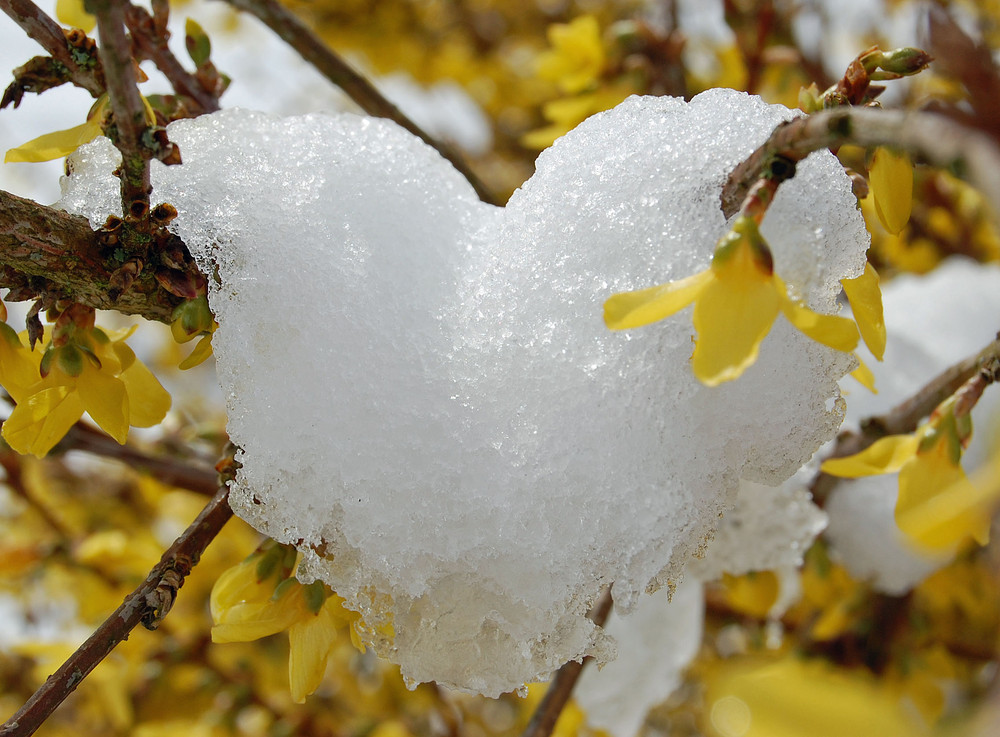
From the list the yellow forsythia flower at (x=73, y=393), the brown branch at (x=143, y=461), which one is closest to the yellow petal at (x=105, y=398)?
the yellow forsythia flower at (x=73, y=393)

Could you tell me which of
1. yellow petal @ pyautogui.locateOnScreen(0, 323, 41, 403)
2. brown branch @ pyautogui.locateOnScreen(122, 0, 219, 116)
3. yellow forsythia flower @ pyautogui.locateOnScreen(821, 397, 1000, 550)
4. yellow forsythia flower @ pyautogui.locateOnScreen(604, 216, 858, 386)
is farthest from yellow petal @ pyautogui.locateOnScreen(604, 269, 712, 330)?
brown branch @ pyautogui.locateOnScreen(122, 0, 219, 116)

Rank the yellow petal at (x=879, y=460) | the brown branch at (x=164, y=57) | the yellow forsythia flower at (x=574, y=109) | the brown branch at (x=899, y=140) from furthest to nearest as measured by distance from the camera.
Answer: the yellow forsythia flower at (x=574, y=109)
the brown branch at (x=164, y=57)
the yellow petal at (x=879, y=460)
the brown branch at (x=899, y=140)

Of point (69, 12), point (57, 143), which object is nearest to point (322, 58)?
point (69, 12)

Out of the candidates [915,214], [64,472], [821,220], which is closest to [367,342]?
[821,220]

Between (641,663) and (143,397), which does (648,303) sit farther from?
(641,663)

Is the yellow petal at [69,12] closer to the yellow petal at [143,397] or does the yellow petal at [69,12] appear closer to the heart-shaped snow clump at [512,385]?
the heart-shaped snow clump at [512,385]
